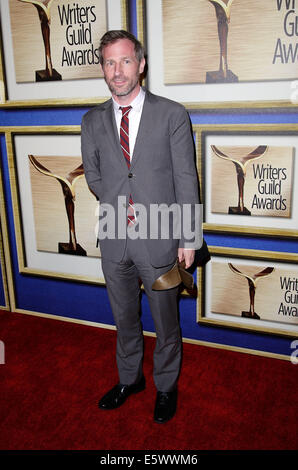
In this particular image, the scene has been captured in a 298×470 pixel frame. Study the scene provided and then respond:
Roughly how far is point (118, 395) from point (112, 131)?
1337 mm

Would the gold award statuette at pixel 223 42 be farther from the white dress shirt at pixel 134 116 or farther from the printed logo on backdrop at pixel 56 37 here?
the printed logo on backdrop at pixel 56 37

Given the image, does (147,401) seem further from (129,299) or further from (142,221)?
(142,221)

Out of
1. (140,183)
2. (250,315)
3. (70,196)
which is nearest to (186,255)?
(140,183)

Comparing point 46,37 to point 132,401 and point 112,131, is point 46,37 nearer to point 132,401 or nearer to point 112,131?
point 112,131

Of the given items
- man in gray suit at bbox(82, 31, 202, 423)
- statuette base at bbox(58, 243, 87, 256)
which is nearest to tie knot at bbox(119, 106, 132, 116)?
man in gray suit at bbox(82, 31, 202, 423)

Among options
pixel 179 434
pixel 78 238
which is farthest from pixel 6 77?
pixel 179 434

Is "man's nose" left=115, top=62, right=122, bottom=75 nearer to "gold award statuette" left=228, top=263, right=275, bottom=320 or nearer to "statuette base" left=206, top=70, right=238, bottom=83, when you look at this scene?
"statuette base" left=206, top=70, right=238, bottom=83

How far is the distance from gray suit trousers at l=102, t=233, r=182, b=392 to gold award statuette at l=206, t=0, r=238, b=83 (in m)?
0.99

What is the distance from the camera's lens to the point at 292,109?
2.17 meters

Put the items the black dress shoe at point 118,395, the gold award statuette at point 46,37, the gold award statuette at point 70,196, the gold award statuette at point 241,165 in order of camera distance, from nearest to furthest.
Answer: the black dress shoe at point 118,395 → the gold award statuette at point 241,165 → the gold award statuette at point 46,37 → the gold award statuette at point 70,196

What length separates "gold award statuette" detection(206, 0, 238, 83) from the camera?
7.09ft

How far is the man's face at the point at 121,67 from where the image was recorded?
183cm

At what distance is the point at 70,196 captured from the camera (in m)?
2.81

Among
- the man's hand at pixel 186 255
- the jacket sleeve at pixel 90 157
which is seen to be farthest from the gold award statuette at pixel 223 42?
the man's hand at pixel 186 255
